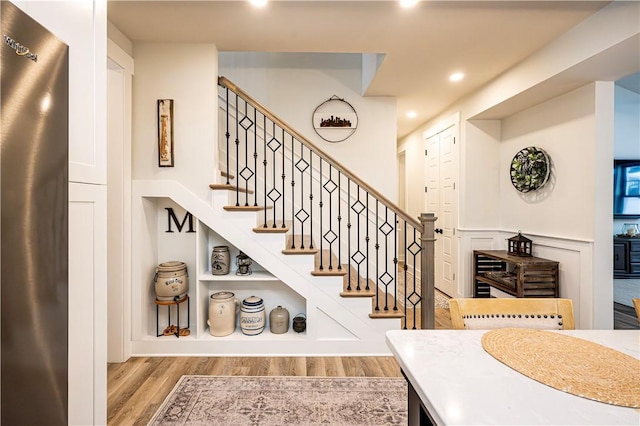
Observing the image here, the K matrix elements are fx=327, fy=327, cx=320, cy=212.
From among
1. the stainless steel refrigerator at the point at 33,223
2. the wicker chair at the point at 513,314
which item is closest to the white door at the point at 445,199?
the wicker chair at the point at 513,314

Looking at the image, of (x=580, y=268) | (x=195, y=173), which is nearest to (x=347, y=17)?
(x=195, y=173)

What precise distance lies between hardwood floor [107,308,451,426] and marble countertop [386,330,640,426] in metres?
1.68

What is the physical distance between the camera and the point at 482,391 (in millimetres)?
801

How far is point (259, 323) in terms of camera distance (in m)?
2.94

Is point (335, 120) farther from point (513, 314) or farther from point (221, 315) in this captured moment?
point (513, 314)

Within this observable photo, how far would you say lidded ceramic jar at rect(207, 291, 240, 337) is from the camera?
2.86m

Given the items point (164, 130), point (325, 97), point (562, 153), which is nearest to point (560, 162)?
point (562, 153)

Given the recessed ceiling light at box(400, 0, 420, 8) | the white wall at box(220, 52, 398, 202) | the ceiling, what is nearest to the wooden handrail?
the ceiling

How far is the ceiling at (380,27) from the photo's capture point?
7.57 feet

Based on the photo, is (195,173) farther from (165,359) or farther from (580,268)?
(580,268)

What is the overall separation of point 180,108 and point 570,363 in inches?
121

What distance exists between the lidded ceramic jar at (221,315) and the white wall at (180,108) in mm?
922

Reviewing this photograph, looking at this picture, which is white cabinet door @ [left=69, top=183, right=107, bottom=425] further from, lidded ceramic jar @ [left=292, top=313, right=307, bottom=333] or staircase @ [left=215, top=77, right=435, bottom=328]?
lidded ceramic jar @ [left=292, top=313, right=307, bottom=333]

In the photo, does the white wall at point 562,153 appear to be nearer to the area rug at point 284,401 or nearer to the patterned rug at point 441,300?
the patterned rug at point 441,300
